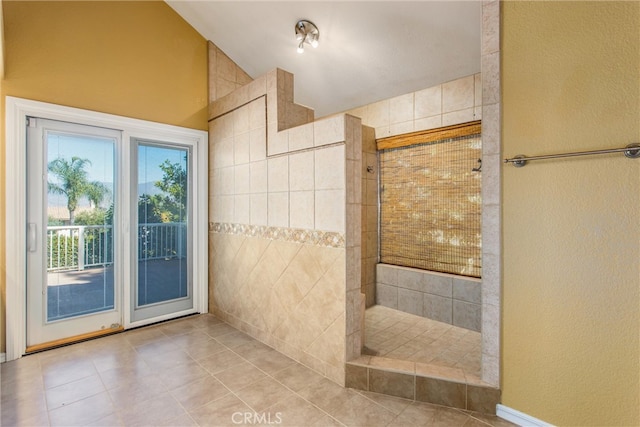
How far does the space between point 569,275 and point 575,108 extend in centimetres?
85

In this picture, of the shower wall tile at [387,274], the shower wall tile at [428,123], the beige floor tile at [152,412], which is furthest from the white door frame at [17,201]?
the shower wall tile at [387,274]

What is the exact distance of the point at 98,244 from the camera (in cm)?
288

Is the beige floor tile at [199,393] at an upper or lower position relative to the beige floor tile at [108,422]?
upper

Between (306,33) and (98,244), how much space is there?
107 inches

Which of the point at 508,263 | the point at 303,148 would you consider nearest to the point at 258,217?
the point at 303,148

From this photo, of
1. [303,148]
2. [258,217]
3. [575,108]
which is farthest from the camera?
[258,217]

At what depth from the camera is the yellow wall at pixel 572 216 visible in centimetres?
146

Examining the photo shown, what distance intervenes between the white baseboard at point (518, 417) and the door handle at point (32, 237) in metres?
3.54

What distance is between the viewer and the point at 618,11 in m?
1.46

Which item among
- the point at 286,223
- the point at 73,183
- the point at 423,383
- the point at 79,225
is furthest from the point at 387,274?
the point at 73,183

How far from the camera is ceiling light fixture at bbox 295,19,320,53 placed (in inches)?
109

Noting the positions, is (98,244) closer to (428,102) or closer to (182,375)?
(182,375)

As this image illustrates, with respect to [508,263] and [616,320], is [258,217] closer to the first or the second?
[508,263]

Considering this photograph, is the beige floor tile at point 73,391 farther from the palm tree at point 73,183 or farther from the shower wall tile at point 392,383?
the shower wall tile at point 392,383
